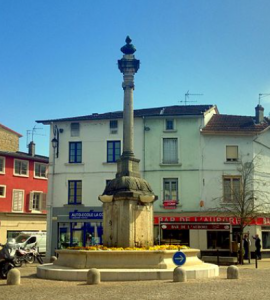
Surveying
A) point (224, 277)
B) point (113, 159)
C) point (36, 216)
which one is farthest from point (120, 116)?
point (224, 277)

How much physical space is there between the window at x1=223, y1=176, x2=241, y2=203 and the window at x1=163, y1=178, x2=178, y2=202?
3.58 metres

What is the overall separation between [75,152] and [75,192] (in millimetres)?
3125

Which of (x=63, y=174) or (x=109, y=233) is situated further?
(x=63, y=174)

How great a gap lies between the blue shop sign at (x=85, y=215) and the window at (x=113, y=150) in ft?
13.3

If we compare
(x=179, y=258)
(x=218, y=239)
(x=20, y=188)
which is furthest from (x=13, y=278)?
(x=20, y=188)

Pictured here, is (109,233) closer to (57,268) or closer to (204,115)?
(57,268)

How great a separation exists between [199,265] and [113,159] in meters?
19.6

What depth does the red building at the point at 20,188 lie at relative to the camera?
4322 cm

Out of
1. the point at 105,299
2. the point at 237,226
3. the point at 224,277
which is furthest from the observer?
the point at 237,226

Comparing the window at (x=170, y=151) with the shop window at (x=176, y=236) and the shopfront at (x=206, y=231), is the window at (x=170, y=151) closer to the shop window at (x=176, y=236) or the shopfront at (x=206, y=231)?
the shopfront at (x=206, y=231)

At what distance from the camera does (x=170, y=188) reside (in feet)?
119

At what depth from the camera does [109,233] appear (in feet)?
63.6

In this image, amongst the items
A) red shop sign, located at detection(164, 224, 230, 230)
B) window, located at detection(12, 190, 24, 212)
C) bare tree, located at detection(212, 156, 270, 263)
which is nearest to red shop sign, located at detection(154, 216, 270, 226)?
red shop sign, located at detection(164, 224, 230, 230)

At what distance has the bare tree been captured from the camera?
34188 mm
